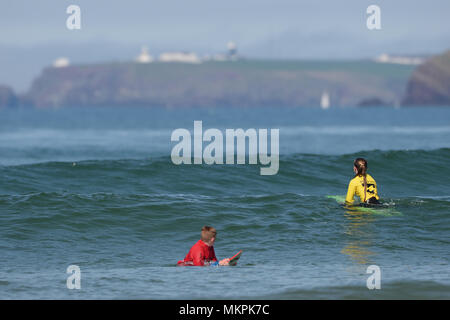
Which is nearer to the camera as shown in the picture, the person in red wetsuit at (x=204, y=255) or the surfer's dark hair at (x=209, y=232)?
the surfer's dark hair at (x=209, y=232)

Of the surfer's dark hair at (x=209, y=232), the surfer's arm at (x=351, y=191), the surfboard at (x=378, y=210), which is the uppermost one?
the surfer's arm at (x=351, y=191)

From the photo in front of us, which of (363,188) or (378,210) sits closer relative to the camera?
(363,188)

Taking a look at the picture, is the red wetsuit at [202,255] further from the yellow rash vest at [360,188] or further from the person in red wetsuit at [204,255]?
the yellow rash vest at [360,188]

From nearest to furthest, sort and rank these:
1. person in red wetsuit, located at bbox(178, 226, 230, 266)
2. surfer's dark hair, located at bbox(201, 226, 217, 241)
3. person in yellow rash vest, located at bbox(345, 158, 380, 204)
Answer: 1. surfer's dark hair, located at bbox(201, 226, 217, 241)
2. person in red wetsuit, located at bbox(178, 226, 230, 266)
3. person in yellow rash vest, located at bbox(345, 158, 380, 204)

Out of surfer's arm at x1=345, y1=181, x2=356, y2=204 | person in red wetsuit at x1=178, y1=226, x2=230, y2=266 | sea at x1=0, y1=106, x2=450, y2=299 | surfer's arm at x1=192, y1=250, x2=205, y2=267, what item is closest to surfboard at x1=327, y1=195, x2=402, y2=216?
sea at x1=0, y1=106, x2=450, y2=299

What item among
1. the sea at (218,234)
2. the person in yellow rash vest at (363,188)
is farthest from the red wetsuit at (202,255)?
the person in yellow rash vest at (363,188)

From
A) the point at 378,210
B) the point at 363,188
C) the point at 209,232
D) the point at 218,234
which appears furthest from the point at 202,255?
the point at 378,210

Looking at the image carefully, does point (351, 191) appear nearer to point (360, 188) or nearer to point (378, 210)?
point (360, 188)

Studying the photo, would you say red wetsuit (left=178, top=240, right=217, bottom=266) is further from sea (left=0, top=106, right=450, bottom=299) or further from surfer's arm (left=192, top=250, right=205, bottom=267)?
sea (left=0, top=106, right=450, bottom=299)

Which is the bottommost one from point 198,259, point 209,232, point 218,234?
point 198,259

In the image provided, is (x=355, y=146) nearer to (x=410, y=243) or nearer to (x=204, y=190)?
(x=204, y=190)

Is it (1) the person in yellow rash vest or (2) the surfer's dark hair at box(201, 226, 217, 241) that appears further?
(1) the person in yellow rash vest
